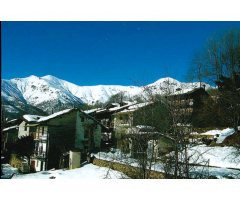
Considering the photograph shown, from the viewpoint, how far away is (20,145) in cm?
714

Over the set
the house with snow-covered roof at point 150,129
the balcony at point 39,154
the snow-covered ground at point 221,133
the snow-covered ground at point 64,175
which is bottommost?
the balcony at point 39,154

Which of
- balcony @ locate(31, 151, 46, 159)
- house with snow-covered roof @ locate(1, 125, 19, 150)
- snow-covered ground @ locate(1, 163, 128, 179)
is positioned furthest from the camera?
balcony @ locate(31, 151, 46, 159)

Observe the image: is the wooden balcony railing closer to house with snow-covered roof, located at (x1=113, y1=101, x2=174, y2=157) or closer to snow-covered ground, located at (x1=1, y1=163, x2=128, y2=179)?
snow-covered ground, located at (x1=1, y1=163, x2=128, y2=179)

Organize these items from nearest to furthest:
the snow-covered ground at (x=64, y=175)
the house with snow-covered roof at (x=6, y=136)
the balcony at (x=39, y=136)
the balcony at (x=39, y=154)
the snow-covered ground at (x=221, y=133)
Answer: the snow-covered ground at (x=64, y=175) → the house with snow-covered roof at (x=6, y=136) → the snow-covered ground at (x=221, y=133) → the balcony at (x=39, y=154) → the balcony at (x=39, y=136)

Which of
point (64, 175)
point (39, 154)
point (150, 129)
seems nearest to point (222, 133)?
point (150, 129)

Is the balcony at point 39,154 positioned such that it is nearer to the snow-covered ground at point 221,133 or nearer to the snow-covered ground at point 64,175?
the snow-covered ground at point 64,175

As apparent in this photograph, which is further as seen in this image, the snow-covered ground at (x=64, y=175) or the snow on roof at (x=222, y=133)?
the snow on roof at (x=222, y=133)

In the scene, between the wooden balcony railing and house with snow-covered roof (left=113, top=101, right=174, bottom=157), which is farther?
the wooden balcony railing

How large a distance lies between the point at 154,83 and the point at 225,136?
5344mm

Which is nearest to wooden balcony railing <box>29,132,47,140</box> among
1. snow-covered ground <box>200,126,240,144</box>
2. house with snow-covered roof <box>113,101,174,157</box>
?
house with snow-covered roof <box>113,101,174,157</box>

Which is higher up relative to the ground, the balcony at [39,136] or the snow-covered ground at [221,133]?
the snow-covered ground at [221,133]

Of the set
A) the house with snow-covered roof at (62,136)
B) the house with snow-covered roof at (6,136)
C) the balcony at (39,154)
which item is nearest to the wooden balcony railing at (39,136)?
the house with snow-covered roof at (62,136)

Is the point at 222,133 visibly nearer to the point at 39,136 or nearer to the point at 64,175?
the point at 64,175
